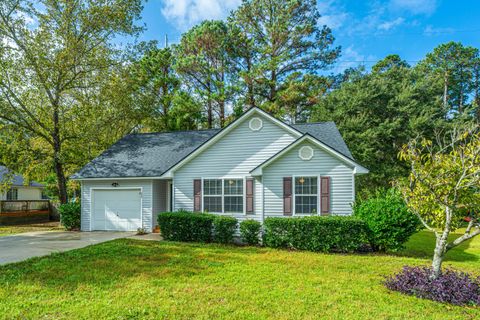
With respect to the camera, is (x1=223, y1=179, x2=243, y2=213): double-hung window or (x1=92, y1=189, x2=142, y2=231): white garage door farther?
(x1=92, y1=189, x2=142, y2=231): white garage door

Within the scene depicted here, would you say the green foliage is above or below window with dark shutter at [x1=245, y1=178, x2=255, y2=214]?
above

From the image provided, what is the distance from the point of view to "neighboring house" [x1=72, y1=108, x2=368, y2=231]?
1156 centimetres

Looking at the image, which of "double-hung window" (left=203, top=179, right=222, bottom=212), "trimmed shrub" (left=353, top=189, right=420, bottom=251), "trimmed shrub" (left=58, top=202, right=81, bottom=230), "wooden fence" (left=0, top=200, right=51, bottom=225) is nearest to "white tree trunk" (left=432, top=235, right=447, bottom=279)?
"trimmed shrub" (left=353, top=189, right=420, bottom=251)

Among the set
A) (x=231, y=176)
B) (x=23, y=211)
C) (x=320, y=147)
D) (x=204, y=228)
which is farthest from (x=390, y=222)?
(x=23, y=211)

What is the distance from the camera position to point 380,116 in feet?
76.5

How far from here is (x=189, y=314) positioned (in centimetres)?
488

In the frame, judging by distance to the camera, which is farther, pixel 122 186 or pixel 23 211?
pixel 23 211

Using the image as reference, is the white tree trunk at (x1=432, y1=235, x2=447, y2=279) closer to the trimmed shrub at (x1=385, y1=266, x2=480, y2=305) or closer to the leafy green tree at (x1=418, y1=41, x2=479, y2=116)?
the trimmed shrub at (x1=385, y1=266, x2=480, y2=305)

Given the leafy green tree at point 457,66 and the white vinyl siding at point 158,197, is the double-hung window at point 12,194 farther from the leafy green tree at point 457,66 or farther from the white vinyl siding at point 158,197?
the leafy green tree at point 457,66

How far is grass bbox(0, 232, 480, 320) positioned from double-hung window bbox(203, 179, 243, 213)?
10.7 ft

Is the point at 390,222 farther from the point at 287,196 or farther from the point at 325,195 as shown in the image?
the point at 287,196

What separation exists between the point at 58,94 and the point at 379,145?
71.4 ft

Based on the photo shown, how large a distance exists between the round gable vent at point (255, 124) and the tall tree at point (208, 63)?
1181cm

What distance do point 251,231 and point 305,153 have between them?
3766 millimetres
